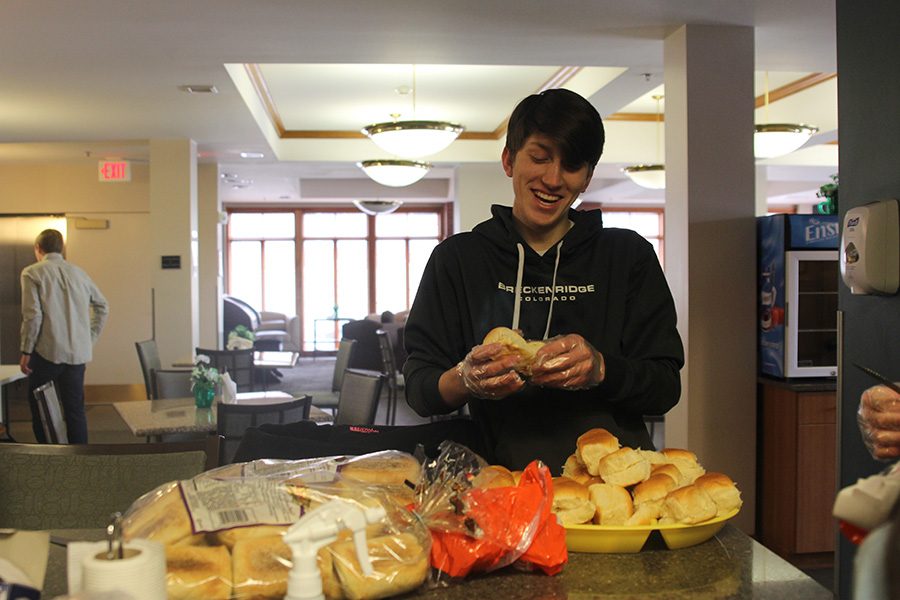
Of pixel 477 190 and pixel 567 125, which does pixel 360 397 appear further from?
pixel 477 190

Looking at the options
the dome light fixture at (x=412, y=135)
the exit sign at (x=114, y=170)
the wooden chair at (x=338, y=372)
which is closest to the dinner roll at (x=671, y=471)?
the wooden chair at (x=338, y=372)

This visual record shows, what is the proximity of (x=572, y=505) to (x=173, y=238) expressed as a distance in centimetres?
850

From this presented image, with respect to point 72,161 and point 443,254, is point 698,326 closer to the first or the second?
point 443,254

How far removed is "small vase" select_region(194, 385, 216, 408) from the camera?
15.7 feet

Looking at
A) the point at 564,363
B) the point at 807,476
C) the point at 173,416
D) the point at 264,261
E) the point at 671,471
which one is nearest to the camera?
the point at 671,471

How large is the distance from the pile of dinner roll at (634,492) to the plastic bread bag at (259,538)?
0.93 feet

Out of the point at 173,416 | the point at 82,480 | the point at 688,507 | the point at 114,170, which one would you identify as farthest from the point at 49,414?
the point at 114,170

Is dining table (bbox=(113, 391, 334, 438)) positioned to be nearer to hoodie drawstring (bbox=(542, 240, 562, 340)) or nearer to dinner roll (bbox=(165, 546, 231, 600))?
hoodie drawstring (bbox=(542, 240, 562, 340))

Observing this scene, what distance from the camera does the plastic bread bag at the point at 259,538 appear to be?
97 centimetres

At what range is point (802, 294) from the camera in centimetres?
486

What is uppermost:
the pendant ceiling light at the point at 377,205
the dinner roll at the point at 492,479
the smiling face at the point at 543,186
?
the pendant ceiling light at the point at 377,205

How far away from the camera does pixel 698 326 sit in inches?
200

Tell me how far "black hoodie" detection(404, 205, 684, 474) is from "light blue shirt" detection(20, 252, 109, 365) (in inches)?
224

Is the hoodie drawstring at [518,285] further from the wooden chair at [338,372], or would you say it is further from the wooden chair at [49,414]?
the wooden chair at [338,372]
